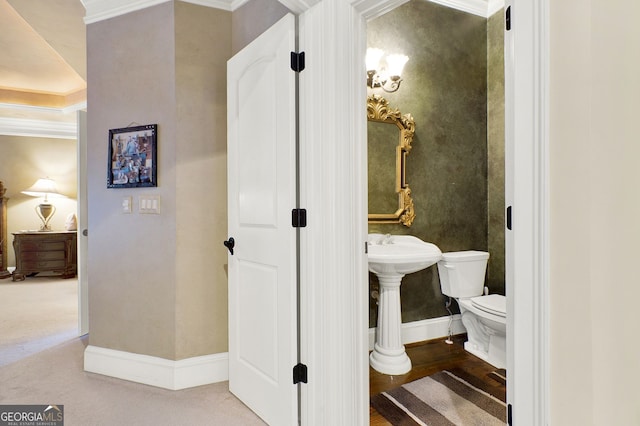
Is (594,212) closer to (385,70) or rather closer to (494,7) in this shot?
(385,70)

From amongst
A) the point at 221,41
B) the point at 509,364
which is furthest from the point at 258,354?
the point at 221,41

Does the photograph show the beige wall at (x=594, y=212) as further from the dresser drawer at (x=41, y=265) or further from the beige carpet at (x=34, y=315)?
the dresser drawer at (x=41, y=265)

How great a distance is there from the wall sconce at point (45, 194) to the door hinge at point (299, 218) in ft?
19.7

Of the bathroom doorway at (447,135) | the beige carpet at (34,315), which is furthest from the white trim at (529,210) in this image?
the beige carpet at (34,315)

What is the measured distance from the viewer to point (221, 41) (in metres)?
2.38

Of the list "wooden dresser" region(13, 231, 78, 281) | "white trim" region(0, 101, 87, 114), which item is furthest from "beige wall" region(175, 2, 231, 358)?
"wooden dresser" region(13, 231, 78, 281)

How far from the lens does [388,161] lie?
2.78 metres

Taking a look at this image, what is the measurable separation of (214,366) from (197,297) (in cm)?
46

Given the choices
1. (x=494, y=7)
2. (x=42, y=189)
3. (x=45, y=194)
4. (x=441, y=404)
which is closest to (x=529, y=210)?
(x=441, y=404)

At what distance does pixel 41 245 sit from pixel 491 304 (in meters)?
6.17

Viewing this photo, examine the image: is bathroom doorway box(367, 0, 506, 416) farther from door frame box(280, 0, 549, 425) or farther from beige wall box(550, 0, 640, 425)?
beige wall box(550, 0, 640, 425)

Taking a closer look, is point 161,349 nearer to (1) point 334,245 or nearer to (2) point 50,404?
(2) point 50,404

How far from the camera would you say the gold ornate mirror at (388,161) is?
8.95 feet

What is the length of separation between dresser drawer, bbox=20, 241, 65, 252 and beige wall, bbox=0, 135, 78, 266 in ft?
2.17
